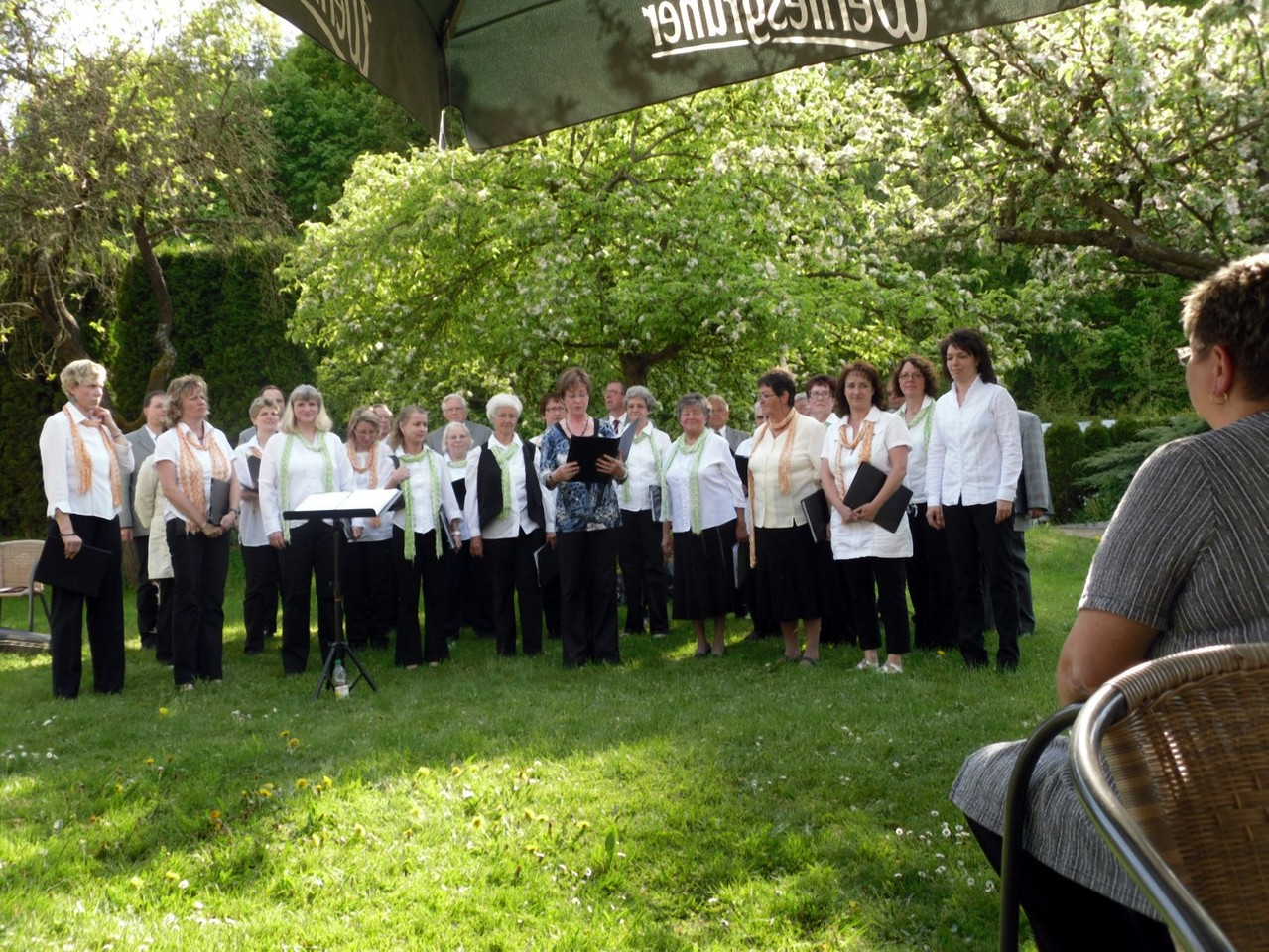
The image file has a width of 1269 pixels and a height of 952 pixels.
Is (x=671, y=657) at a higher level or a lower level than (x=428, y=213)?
lower

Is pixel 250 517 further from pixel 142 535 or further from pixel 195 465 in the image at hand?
pixel 195 465

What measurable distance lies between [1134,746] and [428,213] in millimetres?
16308

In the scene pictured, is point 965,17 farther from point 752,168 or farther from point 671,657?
point 752,168

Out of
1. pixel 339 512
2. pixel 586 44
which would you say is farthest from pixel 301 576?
pixel 586 44

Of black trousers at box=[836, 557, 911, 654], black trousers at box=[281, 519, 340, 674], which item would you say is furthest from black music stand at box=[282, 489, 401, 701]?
black trousers at box=[836, 557, 911, 654]

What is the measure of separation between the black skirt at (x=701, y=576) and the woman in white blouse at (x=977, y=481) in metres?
2.23

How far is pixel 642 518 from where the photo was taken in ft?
38.2

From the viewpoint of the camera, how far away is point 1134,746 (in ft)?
6.09

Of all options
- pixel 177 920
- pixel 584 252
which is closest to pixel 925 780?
pixel 177 920

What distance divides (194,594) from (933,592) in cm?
579

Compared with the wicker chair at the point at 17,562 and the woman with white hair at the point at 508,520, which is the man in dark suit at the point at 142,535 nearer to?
the wicker chair at the point at 17,562

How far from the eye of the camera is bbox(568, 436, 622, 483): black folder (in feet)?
32.3

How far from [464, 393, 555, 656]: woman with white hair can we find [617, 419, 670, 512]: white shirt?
2.42 feet

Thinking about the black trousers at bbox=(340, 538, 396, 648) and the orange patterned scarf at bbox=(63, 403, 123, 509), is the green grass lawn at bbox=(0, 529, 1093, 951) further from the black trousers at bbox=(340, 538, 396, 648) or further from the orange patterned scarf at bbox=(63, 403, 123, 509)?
the black trousers at bbox=(340, 538, 396, 648)
